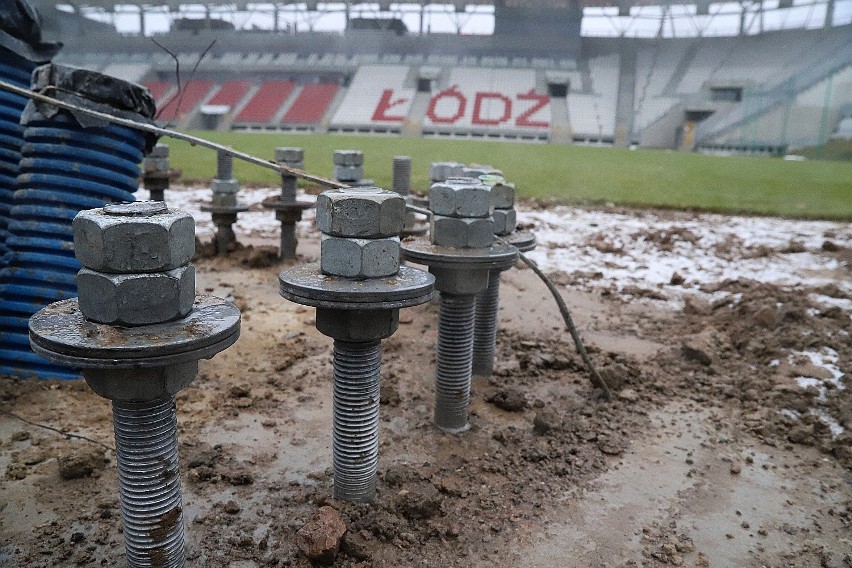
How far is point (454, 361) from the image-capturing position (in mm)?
2656

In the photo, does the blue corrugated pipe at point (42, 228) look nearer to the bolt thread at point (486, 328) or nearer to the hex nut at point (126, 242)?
the hex nut at point (126, 242)

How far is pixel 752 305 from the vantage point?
4312 millimetres

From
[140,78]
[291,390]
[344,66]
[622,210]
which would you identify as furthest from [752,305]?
[140,78]

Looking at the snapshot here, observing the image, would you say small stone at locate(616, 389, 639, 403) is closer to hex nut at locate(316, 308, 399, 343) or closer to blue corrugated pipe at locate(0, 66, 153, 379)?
hex nut at locate(316, 308, 399, 343)

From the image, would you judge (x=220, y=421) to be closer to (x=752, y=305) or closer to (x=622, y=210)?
(x=752, y=305)

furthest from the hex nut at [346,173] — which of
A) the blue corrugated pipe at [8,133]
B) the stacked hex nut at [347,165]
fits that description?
the blue corrugated pipe at [8,133]

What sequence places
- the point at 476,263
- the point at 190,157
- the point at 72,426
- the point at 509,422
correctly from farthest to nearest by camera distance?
the point at 190,157 → the point at 509,422 → the point at 72,426 → the point at 476,263

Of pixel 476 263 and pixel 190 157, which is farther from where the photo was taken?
pixel 190 157

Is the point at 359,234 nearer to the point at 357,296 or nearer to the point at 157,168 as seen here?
the point at 357,296

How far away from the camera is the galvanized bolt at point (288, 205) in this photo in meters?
5.22

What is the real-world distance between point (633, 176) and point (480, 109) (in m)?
19.5

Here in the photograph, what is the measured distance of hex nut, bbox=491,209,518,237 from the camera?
3111 mm

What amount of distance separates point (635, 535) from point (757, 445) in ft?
3.24

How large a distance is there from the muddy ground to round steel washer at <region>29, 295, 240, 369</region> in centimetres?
74
